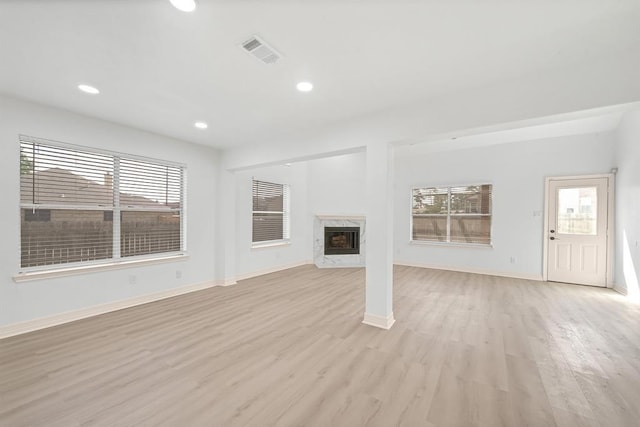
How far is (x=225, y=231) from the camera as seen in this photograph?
477cm

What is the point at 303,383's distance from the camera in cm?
195

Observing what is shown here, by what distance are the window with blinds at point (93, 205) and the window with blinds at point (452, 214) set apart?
5.64m

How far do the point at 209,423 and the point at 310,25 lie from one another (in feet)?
8.89

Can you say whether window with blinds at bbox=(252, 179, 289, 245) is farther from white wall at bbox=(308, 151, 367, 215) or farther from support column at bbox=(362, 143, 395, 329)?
support column at bbox=(362, 143, 395, 329)

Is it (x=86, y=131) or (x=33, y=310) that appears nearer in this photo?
(x=33, y=310)

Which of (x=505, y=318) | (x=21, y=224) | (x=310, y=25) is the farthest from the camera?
(x=505, y=318)

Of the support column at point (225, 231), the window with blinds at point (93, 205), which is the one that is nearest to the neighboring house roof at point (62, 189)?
the window with blinds at point (93, 205)

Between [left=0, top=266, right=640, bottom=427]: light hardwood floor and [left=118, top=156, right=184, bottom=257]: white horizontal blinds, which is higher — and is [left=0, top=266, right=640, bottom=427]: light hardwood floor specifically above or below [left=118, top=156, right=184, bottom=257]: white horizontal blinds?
below

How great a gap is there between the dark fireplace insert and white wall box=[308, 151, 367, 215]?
502 millimetres

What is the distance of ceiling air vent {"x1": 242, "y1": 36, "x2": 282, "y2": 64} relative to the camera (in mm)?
1830

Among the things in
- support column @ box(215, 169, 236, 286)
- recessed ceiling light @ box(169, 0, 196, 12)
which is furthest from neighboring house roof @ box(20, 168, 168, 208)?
recessed ceiling light @ box(169, 0, 196, 12)

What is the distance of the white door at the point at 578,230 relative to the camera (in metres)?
4.66

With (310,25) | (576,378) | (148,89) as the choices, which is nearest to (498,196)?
(576,378)

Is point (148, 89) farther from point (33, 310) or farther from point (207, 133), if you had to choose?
point (33, 310)
